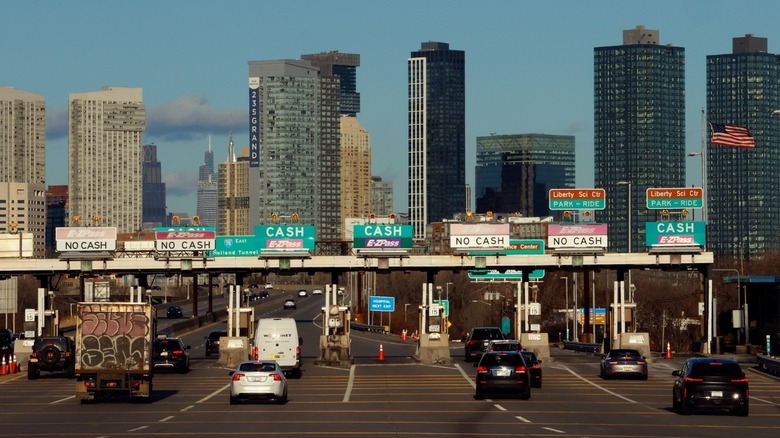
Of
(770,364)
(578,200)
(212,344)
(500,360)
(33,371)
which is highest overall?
(578,200)

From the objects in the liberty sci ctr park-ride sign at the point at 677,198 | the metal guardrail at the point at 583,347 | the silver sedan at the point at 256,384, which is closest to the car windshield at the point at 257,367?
the silver sedan at the point at 256,384

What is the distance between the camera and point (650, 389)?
168 feet

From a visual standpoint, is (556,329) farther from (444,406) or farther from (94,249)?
(444,406)

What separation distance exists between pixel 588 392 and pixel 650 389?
3.02 metres

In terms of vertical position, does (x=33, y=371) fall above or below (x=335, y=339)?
below

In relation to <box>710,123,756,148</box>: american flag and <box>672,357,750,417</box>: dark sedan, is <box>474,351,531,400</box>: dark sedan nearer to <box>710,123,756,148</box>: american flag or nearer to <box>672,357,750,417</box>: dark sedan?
<box>672,357,750,417</box>: dark sedan

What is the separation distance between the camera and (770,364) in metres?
60.7

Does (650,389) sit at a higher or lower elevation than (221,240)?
lower

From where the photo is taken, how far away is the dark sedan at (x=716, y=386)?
38125mm


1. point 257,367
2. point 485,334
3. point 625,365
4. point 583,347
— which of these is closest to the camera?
point 257,367

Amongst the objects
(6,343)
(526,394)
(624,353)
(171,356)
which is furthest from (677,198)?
(6,343)

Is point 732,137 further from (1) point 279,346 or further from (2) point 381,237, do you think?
(1) point 279,346

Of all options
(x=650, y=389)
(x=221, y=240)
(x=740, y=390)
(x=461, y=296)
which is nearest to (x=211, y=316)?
(x=461, y=296)

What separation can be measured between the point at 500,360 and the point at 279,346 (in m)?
16.6
